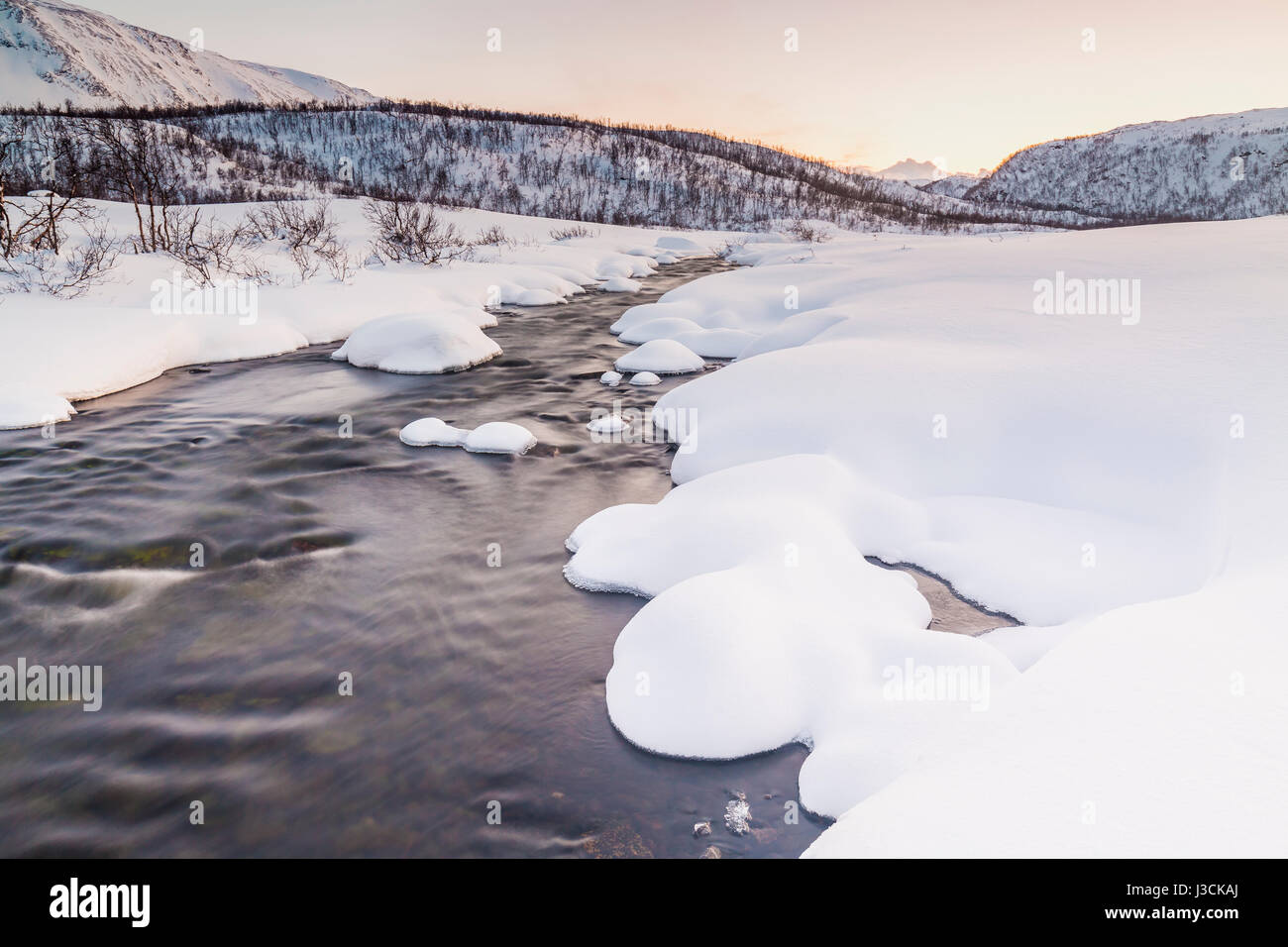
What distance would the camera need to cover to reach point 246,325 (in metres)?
10.9

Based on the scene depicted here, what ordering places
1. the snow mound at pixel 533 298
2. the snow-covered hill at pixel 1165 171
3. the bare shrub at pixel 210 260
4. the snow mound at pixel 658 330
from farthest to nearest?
1. the snow-covered hill at pixel 1165 171
2. the snow mound at pixel 533 298
3. the bare shrub at pixel 210 260
4. the snow mound at pixel 658 330

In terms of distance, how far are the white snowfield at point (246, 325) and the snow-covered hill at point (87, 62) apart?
4477 inches

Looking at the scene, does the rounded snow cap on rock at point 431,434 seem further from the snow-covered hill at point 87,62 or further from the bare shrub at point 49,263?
the snow-covered hill at point 87,62

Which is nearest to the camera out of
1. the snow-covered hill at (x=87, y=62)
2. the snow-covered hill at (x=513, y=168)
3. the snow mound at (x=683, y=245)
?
the snow mound at (x=683, y=245)

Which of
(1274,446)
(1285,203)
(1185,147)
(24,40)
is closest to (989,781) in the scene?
(1274,446)

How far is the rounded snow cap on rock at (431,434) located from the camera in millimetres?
7273

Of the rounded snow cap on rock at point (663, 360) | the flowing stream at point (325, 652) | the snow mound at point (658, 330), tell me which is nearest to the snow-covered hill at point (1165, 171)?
the snow mound at point (658, 330)

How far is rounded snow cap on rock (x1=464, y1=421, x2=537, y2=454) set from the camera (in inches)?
278

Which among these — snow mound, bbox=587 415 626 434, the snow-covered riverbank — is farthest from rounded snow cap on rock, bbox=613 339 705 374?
snow mound, bbox=587 415 626 434

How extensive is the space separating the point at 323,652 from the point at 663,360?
723 centimetres

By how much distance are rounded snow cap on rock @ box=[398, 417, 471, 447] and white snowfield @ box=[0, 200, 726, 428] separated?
289 centimetres

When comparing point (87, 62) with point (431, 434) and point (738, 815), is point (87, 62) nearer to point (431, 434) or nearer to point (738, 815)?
point (431, 434)

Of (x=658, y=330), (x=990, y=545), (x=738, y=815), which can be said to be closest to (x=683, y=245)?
(x=658, y=330)
